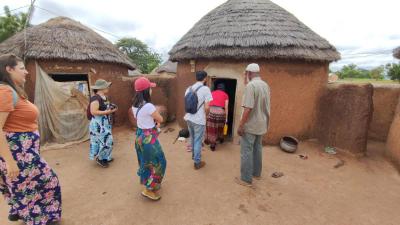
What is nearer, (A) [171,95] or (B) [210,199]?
(B) [210,199]

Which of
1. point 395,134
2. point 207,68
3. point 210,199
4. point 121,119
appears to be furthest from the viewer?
point 121,119

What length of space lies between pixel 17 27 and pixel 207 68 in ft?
38.8

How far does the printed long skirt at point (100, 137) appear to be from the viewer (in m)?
4.11

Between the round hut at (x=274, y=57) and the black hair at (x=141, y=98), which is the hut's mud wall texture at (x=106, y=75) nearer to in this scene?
the round hut at (x=274, y=57)

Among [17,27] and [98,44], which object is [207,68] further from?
[17,27]

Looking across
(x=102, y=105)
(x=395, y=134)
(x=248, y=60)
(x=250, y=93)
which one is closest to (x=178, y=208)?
(x=250, y=93)

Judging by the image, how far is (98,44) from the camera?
6.67 m

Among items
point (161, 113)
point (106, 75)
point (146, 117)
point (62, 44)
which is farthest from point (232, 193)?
point (62, 44)

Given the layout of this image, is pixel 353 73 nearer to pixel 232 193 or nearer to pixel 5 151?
pixel 232 193

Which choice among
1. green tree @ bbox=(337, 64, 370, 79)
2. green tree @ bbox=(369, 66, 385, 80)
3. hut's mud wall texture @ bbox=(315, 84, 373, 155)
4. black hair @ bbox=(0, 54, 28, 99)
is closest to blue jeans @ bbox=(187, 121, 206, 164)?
black hair @ bbox=(0, 54, 28, 99)

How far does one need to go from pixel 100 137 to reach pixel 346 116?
5192 mm

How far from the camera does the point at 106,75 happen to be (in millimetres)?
6609

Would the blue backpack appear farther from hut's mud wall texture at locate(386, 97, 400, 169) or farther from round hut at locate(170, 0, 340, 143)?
hut's mud wall texture at locate(386, 97, 400, 169)

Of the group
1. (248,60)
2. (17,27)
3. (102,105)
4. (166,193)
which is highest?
(17,27)
